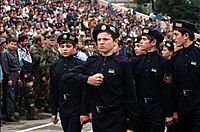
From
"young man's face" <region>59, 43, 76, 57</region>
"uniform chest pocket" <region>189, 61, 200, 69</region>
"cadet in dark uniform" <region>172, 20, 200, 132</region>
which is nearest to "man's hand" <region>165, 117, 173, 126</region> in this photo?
"cadet in dark uniform" <region>172, 20, 200, 132</region>

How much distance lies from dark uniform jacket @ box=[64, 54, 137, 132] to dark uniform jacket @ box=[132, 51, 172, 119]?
1138mm

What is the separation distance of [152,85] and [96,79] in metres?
1.56

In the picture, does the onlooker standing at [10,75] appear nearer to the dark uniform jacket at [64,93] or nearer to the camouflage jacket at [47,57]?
the camouflage jacket at [47,57]

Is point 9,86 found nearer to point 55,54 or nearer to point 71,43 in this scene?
point 55,54

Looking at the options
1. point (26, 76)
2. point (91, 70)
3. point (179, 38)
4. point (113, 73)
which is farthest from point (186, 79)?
point (26, 76)

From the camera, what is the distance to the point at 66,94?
284 inches

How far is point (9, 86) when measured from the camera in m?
11.8

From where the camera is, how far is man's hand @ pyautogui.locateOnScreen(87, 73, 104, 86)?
18.9ft

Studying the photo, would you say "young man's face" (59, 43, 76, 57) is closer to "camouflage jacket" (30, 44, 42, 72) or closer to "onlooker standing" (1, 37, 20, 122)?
"onlooker standing" (1, 37, 20, 122)

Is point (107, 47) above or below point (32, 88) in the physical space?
above

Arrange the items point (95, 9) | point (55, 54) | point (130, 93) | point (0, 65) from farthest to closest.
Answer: point (95, 9) → point (55, 54) → point (0, 65) → point (130, 93)

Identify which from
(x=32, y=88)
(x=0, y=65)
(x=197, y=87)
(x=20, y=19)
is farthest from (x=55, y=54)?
(x=20, y=19)

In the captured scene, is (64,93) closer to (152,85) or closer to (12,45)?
(152,85)

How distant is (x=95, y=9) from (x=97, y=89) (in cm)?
3330
